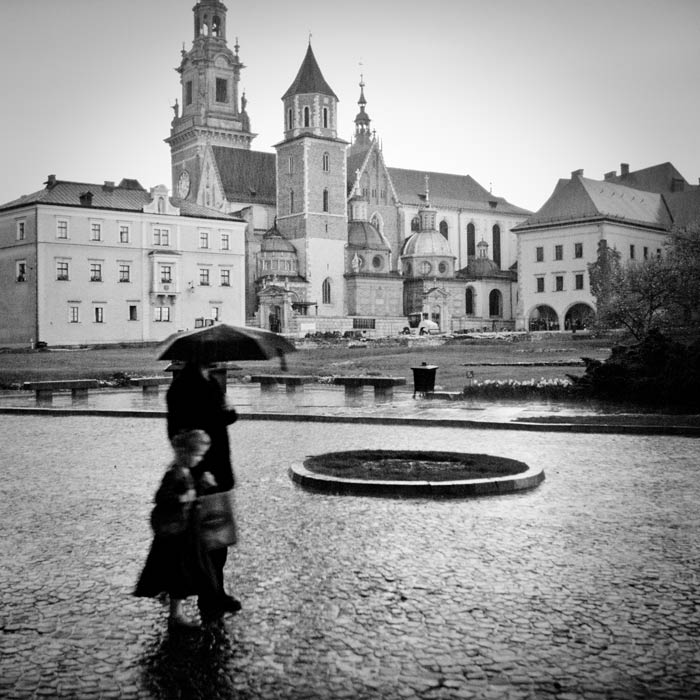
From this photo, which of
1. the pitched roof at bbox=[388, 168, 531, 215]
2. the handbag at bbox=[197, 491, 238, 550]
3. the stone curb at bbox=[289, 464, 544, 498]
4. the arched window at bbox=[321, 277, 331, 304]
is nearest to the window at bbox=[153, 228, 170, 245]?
the arched window at bbox=[321, 277, 331, 304]

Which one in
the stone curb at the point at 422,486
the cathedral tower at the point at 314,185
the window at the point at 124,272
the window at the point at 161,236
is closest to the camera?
the stone curb at the point at 422,486

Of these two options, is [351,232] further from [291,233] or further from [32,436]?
[32,436]

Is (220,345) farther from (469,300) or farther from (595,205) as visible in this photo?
(469,300)

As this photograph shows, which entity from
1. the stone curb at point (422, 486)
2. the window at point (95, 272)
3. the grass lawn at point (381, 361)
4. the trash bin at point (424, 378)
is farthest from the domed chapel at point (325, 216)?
the stone curb at point (422, 486)

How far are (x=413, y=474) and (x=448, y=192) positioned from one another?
4039 inches

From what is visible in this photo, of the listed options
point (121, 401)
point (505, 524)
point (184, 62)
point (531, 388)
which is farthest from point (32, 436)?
point (184, 62)

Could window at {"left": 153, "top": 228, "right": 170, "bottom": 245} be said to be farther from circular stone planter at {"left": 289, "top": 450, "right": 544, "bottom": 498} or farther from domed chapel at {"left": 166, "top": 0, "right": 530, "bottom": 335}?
circular stone planter at {"left": 289, "top": 450, "right": 544, "bottom": 498}

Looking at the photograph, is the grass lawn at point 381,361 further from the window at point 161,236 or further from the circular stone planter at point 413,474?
the circular stone planter at point 413,474

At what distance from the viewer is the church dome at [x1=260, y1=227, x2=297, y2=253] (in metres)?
85.6

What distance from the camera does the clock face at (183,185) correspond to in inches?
3907

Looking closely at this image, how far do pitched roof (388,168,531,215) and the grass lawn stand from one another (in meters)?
49.4

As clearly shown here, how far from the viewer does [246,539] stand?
27.1ft

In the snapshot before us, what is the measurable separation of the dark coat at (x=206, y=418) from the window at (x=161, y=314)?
215 feet

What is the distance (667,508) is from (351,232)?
84311 millimetres
